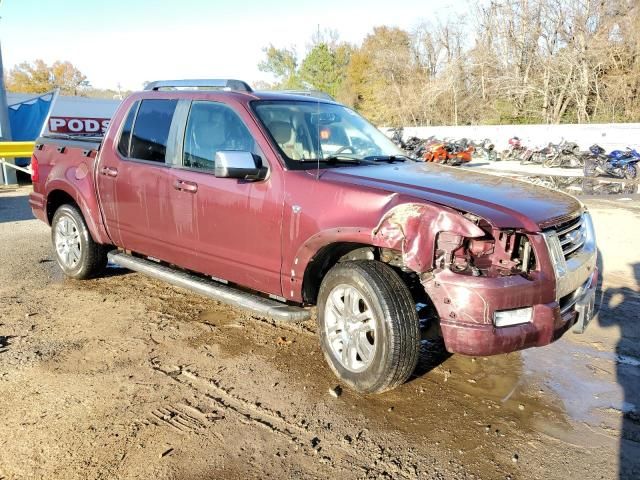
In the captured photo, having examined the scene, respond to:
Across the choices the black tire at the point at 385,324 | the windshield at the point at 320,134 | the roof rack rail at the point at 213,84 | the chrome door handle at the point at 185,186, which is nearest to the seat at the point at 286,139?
the windshield at the point at 320,134

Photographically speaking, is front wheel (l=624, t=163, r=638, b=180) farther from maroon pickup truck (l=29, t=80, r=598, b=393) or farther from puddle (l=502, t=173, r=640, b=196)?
maroon pickup truck (l=29, t=80, r=598, b=393)

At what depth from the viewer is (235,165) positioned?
3.67m

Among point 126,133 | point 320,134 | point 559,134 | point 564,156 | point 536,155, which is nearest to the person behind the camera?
point 320,134

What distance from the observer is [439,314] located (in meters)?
3.12

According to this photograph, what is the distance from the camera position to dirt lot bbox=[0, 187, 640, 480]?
281 cm

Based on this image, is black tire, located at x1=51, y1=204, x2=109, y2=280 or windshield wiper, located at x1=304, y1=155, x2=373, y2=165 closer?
windshield wiper, located at x1=304, y1=155, x2=373, y2=165

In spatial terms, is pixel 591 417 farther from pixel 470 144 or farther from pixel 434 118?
pixel 434 118

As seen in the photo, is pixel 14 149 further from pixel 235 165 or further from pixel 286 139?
pixel 235 165

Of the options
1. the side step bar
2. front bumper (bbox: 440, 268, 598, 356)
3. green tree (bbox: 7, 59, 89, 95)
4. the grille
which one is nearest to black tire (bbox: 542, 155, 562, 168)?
the grille

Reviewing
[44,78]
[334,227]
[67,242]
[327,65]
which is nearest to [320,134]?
[334,227]

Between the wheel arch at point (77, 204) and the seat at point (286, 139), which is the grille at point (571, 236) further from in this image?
the wheel arch at point (77, 204)

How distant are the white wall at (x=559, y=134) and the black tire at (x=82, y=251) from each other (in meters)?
21.7

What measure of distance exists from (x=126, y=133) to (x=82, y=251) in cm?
145

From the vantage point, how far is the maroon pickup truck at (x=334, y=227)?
3078 mm
